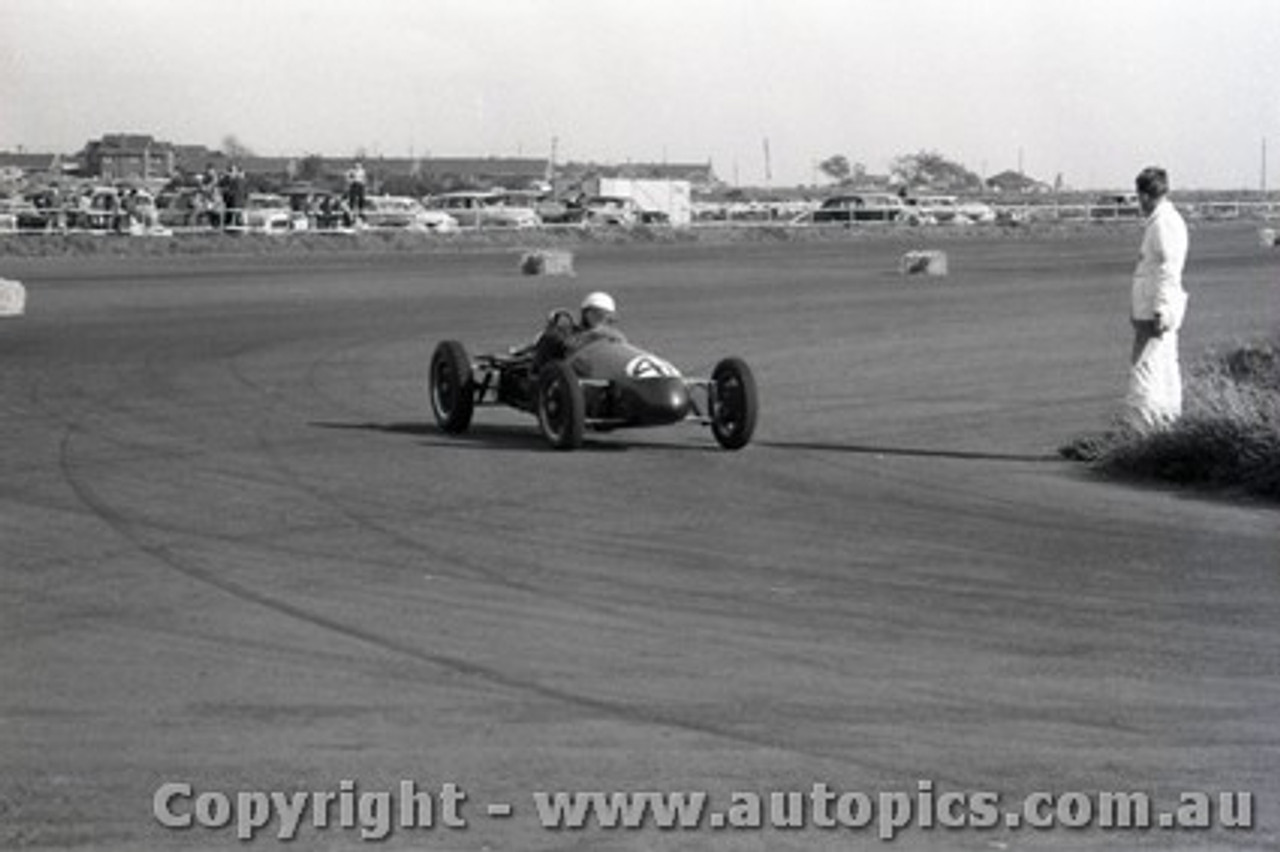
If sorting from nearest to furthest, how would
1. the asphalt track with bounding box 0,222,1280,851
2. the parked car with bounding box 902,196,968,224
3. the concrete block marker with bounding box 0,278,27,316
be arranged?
1. the asphalt track with bounding box 0,222,1280,851
2. the concrete block marker with bounding box 0,278,27,316
3. the parked car with bounding box 902,196,968,224

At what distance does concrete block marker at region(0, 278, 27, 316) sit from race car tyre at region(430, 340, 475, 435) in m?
17.2

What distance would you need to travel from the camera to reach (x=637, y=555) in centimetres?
1284

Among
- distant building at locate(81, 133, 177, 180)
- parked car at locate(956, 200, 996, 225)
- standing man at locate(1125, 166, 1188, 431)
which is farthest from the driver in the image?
distant building at locate(81, 133, 177, 180)

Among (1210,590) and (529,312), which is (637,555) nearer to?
(1210,590)

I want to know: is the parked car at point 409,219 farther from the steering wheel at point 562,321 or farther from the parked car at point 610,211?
the steering wheel at point 562,321

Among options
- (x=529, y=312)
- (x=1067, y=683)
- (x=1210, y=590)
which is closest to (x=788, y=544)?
(x=1210, y=590)

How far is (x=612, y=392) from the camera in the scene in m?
17.6

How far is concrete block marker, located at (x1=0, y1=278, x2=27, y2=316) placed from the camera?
3519 cm

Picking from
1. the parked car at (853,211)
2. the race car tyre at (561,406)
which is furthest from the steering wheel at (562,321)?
the parked car at (853,211)

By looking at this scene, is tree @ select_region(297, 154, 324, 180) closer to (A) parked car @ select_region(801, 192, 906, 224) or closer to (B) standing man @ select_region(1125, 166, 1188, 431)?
(A) parked car @ select_region(801, 192, 906, 224)

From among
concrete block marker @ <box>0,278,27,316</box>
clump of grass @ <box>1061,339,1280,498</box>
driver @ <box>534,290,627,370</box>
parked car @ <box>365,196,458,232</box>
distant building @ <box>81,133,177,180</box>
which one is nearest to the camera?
clump of grass @ <box>1061,339,1280,498</box>

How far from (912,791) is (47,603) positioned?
5.04 m

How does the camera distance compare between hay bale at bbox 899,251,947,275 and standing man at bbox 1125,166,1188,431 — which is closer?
standing man at bbox 1125,166,1188,431
